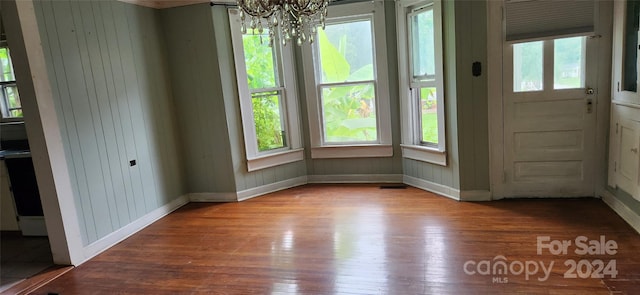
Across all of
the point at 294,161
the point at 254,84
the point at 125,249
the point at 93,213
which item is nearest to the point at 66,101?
the point at 93,213

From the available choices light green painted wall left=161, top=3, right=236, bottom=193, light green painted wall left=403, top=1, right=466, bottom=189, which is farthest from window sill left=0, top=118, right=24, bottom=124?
light green painted wall left=403, top=1, right=466, bottom=189

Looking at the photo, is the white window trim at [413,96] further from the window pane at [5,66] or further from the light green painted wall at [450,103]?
the window pane at [5,66]

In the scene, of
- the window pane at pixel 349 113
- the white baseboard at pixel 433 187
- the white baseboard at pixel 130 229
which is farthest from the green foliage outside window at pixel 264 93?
the white baseboard at pixel 433 187

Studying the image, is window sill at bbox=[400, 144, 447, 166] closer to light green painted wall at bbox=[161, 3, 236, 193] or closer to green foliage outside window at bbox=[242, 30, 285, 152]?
green foliage outside window at bbox=[242, 30, 285, 152]

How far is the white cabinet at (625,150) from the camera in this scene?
3.02 m

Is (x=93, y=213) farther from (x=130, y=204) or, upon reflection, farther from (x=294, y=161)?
(x=294, y=161)

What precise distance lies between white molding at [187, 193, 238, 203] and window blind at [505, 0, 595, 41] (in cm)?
318

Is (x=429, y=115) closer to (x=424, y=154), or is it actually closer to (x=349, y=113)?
(x=424, y=154)

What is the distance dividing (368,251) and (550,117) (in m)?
2.15

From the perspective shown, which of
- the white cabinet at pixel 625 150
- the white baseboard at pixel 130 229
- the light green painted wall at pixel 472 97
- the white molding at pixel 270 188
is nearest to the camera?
the white cabinet at pixel 625 150

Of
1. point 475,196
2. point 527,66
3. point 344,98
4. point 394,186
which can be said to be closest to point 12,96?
point 344,98

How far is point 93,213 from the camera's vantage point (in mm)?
3309

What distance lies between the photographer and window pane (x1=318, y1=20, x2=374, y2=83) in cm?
456

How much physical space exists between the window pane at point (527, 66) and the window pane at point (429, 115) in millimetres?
785
